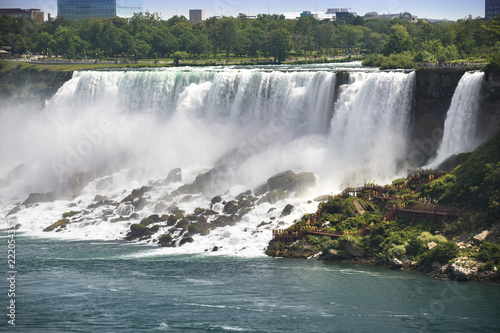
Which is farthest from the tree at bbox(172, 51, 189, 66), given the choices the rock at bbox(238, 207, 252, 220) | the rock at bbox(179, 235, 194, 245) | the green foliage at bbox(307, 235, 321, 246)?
the green foliage at bbox(307, 235, 321, 246)

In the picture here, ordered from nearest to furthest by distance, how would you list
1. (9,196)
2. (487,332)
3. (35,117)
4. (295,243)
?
(487,332)
(295,243)
(9,196)
(35,117)

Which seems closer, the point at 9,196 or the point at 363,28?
the point at 9,196

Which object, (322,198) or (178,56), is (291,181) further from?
(178,56)

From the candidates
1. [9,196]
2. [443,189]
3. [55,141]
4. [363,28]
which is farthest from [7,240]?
[363,28]

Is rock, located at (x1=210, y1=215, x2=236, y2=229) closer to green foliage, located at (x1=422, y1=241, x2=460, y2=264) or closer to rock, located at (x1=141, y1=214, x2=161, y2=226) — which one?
rock, located at (x1=141, y1=214, x2=161, y2=226)

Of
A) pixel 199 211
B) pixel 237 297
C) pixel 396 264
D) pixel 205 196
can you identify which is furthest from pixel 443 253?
pixel 205 196

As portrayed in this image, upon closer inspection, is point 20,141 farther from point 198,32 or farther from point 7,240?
point 198,32

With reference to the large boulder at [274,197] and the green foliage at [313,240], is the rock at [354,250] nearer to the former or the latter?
the green foliage at [313,240]
